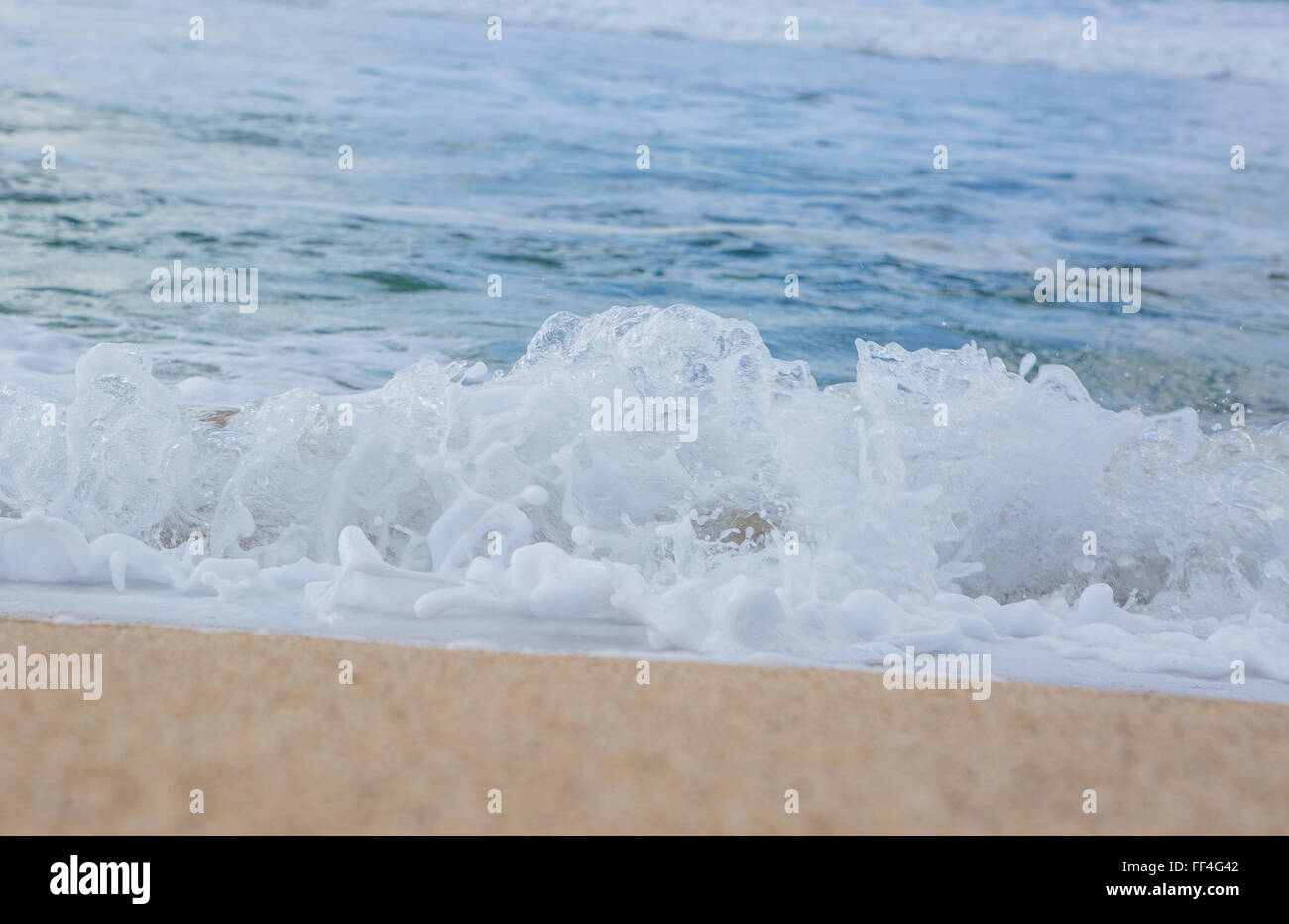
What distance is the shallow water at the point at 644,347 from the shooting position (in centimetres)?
297

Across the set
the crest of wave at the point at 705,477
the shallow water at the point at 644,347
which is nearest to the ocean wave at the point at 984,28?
the shallow water at the point at 644,347

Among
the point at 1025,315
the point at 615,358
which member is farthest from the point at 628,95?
the point at 615,358

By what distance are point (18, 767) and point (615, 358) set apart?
233cm

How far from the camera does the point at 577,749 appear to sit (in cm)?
201

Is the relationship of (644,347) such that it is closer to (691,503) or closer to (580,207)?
(691,503)

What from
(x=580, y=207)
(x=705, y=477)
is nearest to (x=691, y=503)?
(x=705, y=477)

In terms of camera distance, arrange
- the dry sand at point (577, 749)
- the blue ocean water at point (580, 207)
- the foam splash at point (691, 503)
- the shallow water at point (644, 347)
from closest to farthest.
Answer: the dry sand at point (577, 749) < the foam splash at point (691, 503) < the shallow water at point (644, 347) < the blue ocean water at point (580, 207)

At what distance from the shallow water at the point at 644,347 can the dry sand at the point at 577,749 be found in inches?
12.1

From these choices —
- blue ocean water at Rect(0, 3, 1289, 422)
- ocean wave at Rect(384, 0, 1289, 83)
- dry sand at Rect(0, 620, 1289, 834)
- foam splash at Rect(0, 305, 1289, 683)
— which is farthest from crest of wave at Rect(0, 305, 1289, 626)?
ocean wave at Rect(384, 0, 1289, 83)

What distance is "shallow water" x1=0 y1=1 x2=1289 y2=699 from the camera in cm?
297

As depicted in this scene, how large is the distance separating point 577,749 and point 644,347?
6.70 ft

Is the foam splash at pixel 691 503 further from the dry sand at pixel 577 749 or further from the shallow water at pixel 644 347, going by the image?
the dry sand at pixel 577 749

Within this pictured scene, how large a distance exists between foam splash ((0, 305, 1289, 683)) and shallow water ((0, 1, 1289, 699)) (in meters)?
0.01

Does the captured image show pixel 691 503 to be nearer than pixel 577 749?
No
